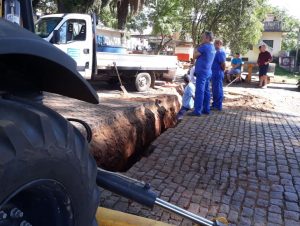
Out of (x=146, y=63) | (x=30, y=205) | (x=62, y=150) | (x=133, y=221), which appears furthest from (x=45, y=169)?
(x=146, y=63)

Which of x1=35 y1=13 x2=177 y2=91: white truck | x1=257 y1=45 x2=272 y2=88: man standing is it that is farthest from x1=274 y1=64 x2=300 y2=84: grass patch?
x1=35 y1=13 x2=177 y2=91: white truck

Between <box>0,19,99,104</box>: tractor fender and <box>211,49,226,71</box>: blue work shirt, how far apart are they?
7.47 m

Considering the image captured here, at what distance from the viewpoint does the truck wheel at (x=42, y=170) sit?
4.66 feet

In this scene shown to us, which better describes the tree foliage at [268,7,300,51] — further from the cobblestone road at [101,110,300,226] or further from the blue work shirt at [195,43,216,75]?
the cobblestone road at [101,110,300,226]

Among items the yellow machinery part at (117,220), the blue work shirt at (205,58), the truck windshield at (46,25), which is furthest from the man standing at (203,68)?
the yellow machinery part at (117,220)

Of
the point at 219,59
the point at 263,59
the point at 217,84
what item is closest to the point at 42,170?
the point at 219,59

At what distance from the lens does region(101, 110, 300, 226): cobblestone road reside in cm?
381

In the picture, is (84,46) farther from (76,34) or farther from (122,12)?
(122,12)

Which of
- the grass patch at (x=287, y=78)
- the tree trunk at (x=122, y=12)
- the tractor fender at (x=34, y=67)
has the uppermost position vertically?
the tree trunk at (x=122, y=12)

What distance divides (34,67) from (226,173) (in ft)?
11.5

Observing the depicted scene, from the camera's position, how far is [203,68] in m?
8.31

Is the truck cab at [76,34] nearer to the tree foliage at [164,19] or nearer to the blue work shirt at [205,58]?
the blue work shirt at [205,58]

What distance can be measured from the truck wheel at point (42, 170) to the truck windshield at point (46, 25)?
34.8ft

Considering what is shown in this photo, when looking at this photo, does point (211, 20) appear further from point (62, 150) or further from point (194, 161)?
point (62, 150)
